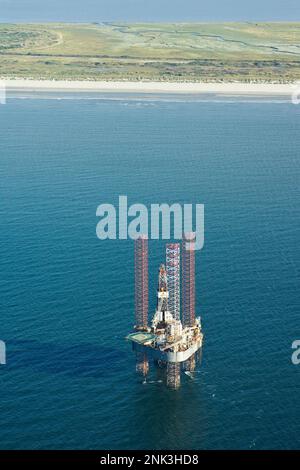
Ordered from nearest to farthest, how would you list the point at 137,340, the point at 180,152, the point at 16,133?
the point at 137,340, the point at 180,152, the point at 16,133

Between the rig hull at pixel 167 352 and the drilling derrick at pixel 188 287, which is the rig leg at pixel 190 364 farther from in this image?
the drilling derrick at pixel 188 287

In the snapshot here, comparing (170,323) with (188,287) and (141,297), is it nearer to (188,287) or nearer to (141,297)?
(141,297)

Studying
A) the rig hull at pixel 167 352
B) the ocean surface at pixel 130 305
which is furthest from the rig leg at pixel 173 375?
the ocean surface at pixel 130 305

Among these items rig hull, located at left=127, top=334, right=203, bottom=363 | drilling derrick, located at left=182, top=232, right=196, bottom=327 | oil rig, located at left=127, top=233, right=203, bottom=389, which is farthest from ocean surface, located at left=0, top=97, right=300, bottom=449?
drilling derrick, located at left=182, top=232, right=196, bottom=327

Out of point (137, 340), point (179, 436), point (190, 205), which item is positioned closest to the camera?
point (179, 436)

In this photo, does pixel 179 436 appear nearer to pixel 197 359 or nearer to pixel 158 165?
pixel 197 359

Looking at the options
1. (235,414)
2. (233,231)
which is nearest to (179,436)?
(235,414)

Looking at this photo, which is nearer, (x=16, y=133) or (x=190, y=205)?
(x=190, y=205)
